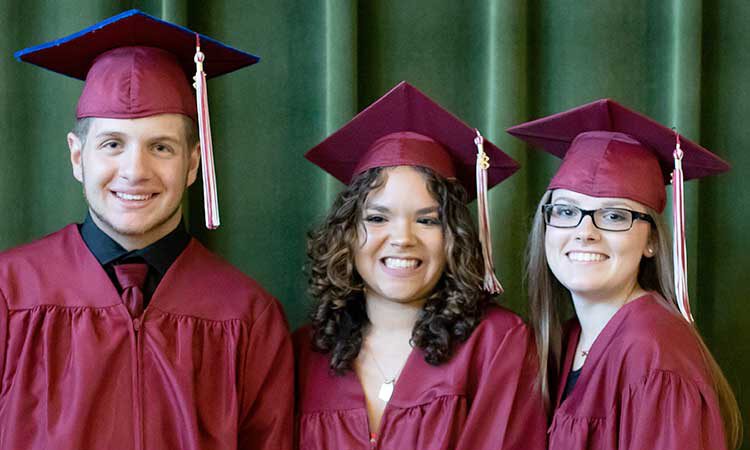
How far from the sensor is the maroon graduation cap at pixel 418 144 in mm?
2381

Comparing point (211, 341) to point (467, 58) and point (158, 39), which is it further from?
point (467, 58)

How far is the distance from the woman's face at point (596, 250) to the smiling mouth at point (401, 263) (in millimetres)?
350

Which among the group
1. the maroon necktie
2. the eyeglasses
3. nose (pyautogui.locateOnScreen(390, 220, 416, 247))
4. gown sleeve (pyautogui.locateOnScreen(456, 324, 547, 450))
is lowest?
gown sleeve (pyautogui.locateOnScreen(456, 324, 547, 450))

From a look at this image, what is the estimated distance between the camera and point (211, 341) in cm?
226

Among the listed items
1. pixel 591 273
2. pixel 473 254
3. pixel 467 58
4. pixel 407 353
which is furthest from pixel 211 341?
pixel 467 58

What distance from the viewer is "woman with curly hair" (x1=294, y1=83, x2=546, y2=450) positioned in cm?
234

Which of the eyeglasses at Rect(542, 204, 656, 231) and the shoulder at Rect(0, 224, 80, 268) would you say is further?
the eyeglasses at Rect(542, 204, 656, 231)

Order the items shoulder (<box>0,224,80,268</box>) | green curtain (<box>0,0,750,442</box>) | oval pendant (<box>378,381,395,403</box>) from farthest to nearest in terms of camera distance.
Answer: green curtain (<box>0,0,750,442</box>)
oval pendant (<box>378,381,395,403</box>)
shoulder (<box>0,224,80,268</box>)

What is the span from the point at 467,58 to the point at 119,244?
1.32m

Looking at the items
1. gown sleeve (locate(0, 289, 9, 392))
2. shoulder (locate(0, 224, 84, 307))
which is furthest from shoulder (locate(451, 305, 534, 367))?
gown sleeve (locate(0, 289, 9, 392))

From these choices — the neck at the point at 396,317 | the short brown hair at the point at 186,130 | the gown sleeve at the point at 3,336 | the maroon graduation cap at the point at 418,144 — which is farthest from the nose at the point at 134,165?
the neck at the point at 396,317

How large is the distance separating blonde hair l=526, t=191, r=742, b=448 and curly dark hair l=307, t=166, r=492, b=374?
0.15 meters

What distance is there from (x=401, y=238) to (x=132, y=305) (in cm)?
67

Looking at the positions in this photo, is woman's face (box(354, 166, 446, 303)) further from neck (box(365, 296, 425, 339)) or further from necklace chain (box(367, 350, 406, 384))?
necklace chain (box(367, 350, 406, 384))
